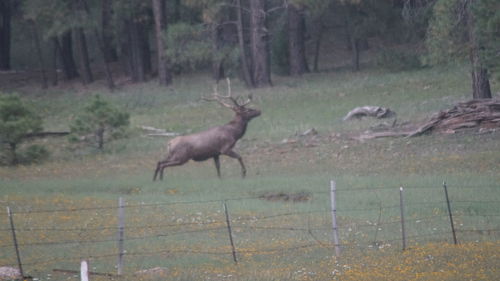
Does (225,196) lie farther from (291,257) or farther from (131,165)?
(131,165)

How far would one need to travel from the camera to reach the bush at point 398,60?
4262 centimetres

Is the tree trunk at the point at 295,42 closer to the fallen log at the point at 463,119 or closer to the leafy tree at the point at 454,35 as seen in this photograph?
the leafy tree at the point at 454,35

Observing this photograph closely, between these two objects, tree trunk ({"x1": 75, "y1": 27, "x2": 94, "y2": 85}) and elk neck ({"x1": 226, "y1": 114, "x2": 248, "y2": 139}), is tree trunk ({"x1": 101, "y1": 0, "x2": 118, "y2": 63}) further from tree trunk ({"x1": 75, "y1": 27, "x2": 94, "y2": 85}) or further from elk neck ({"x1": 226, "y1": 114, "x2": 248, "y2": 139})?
elk neck ({"x1": 226, "y1": 114, "x2": 248, "y2": 139})

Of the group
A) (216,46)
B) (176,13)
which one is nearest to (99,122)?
(216,46)

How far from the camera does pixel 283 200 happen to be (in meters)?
18.8

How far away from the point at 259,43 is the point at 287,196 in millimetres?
23390

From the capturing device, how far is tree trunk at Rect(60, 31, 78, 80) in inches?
2085

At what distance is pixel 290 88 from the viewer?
41.1 metres

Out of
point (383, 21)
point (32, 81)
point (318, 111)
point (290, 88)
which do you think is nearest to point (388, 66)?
point (383, 21)

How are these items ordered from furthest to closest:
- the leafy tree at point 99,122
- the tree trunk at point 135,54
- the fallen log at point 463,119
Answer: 1. the tree trunk at point 135,54
2. the leafy tree at point 99,122
3. the fallen log at point 463,119

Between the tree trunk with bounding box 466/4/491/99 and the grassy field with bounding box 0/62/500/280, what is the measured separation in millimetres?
2218

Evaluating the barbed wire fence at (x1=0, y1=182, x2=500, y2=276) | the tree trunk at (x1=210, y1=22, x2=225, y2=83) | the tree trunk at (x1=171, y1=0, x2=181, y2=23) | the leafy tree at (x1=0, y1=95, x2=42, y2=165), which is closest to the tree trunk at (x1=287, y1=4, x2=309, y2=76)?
the tree trunk at (x1=210, y1=22, x2=225, y2=83)

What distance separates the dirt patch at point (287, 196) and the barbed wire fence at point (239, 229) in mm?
161

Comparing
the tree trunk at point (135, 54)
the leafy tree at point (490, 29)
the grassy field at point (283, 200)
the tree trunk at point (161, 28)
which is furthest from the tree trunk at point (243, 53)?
the leafy tree at point (490, 29)
